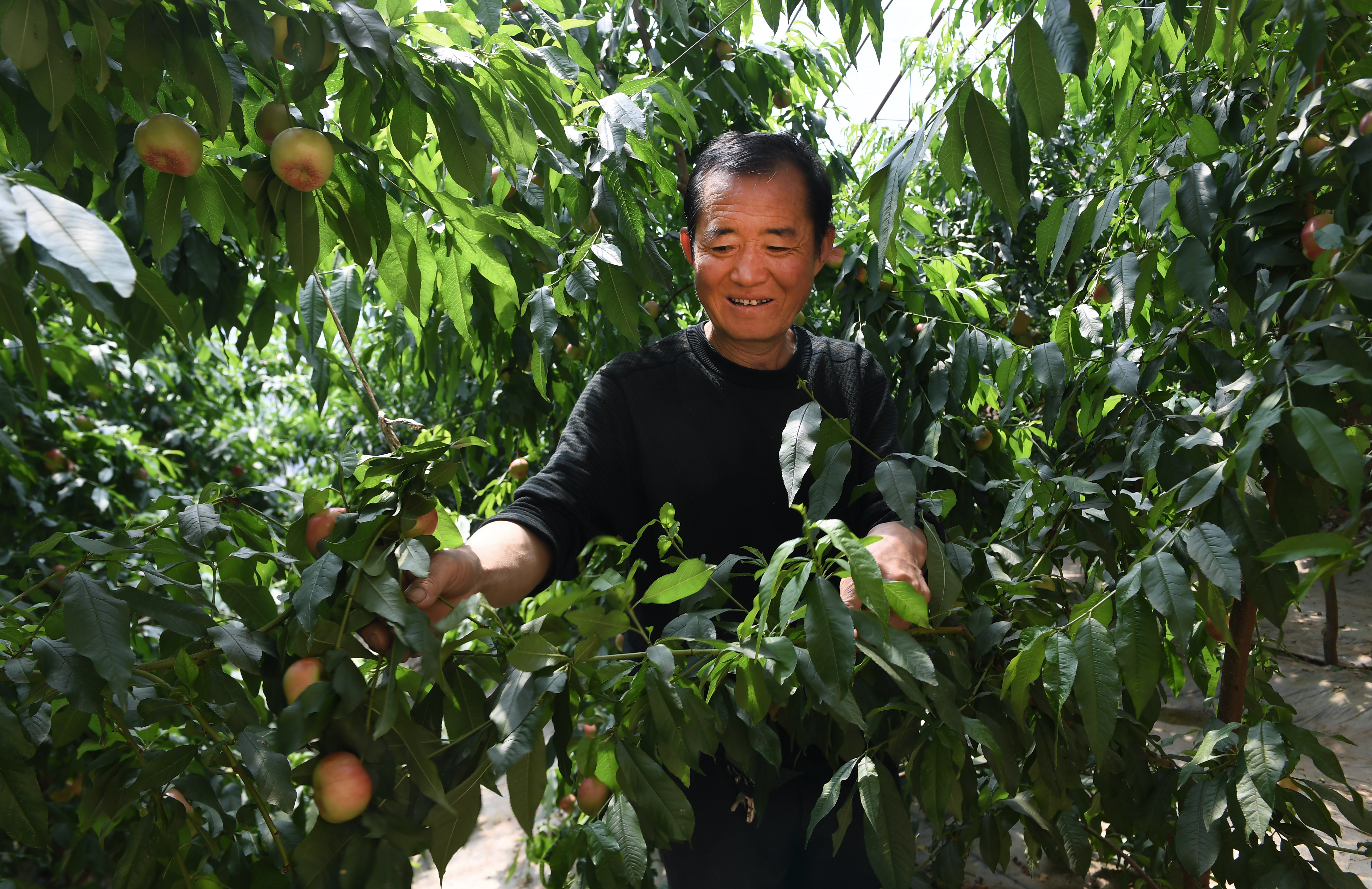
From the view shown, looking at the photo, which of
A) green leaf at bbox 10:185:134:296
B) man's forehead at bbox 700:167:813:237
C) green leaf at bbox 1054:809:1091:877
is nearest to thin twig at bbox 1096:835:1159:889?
green leaf at bbox 1054:809:1091:877

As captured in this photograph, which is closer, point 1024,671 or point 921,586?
point 1024,671

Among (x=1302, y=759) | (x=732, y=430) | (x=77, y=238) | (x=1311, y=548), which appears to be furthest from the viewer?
(x=1302, y=759)

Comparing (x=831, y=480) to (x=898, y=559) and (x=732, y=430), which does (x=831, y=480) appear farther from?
(x=732, y=430)

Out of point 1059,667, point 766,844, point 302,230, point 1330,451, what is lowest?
point 766,844

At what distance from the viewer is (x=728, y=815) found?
1.21 meters

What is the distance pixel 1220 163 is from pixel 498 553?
3.62ft

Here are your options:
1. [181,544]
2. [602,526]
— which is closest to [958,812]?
[602,526]

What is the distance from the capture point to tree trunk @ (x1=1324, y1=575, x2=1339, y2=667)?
3900 mm

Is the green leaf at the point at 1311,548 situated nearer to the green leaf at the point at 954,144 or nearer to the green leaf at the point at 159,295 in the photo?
the green leaf at the point at 954,144

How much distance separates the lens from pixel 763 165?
1.34 m

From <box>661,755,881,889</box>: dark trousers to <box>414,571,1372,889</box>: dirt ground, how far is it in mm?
1189

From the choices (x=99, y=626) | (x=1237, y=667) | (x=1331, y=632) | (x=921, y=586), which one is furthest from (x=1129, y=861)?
(x=1331, y=632)

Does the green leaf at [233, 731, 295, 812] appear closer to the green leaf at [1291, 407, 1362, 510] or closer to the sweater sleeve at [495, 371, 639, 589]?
the sweater sleeve at [495, 371, 639, 589]

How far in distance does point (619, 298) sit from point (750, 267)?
203mm
